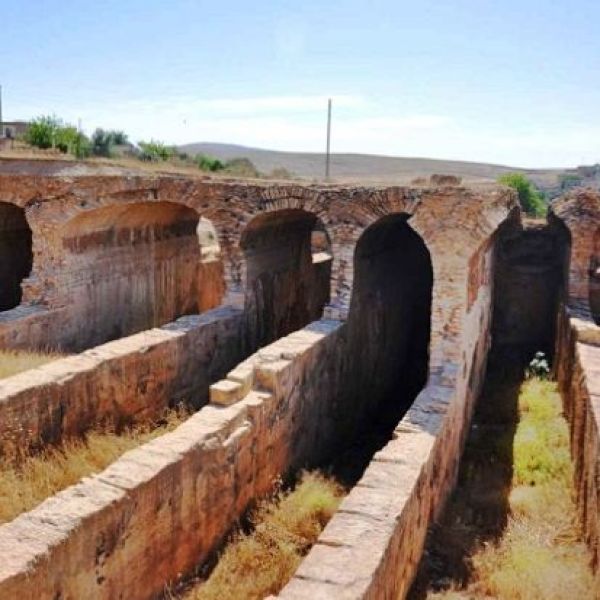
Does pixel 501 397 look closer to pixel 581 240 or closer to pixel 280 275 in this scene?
pixel 581 240

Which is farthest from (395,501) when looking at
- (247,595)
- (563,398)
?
(563,398)

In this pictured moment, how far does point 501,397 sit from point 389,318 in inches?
93.2

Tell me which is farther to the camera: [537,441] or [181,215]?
[181,215]

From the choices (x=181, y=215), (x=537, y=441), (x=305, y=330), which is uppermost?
(x=181, y=215)

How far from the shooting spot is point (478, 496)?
8.19 m

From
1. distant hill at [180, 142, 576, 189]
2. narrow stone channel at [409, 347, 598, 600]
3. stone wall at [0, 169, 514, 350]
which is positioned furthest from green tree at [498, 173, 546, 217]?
narrow stone channel at [409, 347, 598, 600]

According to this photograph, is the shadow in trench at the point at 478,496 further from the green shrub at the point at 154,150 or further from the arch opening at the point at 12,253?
the green shrub at the point at 154,150

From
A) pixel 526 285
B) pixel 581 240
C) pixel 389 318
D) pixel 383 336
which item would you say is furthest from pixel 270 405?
pixel 526 285

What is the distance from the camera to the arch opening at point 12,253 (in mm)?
12391

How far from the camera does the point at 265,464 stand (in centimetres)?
723

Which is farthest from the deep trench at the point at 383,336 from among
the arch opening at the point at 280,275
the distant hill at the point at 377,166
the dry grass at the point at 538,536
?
the distant hill at the point at 377,166

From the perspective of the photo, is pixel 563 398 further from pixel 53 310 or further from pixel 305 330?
pixel 53 310

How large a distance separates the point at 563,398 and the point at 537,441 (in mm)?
1711

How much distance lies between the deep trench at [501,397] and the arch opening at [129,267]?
242 inches
